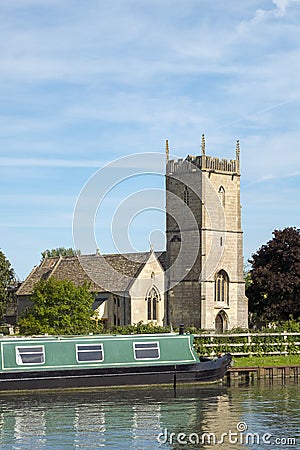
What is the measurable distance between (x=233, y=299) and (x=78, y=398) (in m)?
38.0

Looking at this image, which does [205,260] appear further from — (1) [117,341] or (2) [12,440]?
(2) [12,440]

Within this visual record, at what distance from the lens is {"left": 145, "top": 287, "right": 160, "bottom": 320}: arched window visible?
71.1 meters

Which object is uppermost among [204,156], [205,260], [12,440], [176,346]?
[204,156]

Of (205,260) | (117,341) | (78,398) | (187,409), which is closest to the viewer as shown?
(187,409)

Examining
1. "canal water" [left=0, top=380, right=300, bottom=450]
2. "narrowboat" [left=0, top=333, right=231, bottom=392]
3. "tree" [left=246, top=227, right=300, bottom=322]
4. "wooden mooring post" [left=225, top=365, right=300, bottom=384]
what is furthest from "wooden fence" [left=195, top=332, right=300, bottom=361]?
"tree" [left=246, top=227, right=300, bottom=322]

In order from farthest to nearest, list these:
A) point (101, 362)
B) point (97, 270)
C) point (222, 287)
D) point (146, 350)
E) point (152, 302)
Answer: point (97, 270), point (222, 287), point (152, 302), point (146, 350), point (101, 362)

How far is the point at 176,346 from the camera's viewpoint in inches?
1535

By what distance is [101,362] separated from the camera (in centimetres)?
3794

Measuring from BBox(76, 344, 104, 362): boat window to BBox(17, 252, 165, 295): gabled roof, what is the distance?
32104 millimetres

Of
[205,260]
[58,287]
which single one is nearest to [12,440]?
[58,287]

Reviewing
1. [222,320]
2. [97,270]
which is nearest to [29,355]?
[222,320]

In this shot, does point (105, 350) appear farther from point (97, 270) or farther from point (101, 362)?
point (97, 270)

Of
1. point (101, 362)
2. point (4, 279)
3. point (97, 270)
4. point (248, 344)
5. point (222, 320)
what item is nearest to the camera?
point (101, 362)

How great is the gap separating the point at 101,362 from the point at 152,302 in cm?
3351
